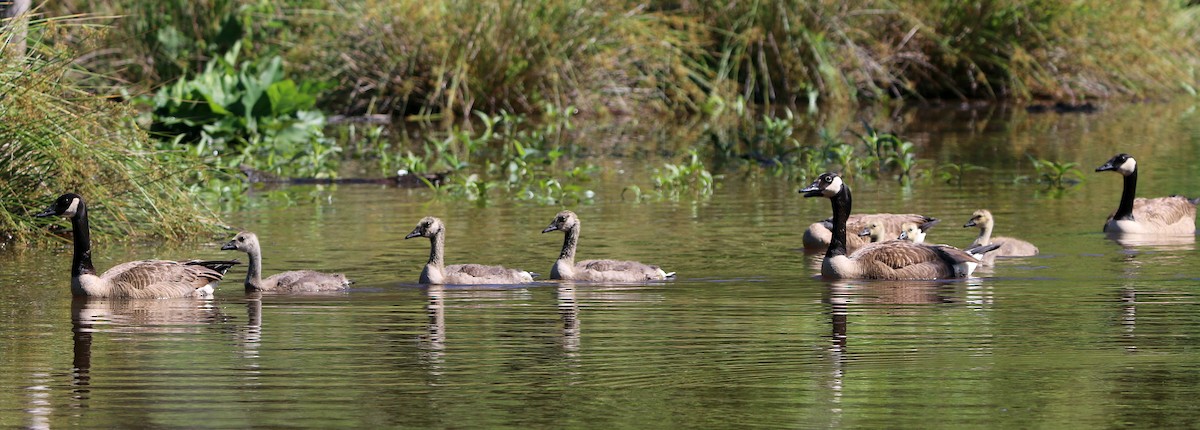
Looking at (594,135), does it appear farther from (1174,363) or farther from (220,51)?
(1174,363)

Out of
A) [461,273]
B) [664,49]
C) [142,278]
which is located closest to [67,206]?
[142,278]

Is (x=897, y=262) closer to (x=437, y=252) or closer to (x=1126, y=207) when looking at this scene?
(x=437, y=252)

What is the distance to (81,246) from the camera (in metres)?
12.3

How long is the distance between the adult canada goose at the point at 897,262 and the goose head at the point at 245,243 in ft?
12.6

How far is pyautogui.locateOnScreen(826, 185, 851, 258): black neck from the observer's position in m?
13.2

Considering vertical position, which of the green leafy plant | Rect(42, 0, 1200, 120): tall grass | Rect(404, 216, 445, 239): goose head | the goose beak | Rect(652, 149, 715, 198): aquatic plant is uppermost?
Rect(42, 0, 1200, 120): tall grass

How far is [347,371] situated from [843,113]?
23.2m

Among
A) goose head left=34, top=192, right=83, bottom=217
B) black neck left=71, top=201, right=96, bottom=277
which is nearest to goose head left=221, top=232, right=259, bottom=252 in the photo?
black neck left=71, top=201, right=96, bottom=277

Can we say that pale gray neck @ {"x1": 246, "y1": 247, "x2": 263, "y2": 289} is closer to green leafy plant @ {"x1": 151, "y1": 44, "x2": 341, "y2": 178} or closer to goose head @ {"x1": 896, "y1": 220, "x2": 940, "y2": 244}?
goose head @ {"x1": 896, "y1": 220, "x2": 940, "y2": 244}

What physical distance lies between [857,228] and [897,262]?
2346 mm

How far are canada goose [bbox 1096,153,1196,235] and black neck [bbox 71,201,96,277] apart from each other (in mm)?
8019

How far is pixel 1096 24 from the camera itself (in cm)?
3328

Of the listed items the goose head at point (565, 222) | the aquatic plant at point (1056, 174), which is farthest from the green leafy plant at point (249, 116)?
the goose head at point (565, 222)

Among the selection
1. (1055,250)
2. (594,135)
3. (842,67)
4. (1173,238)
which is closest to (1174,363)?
(1055,250)
